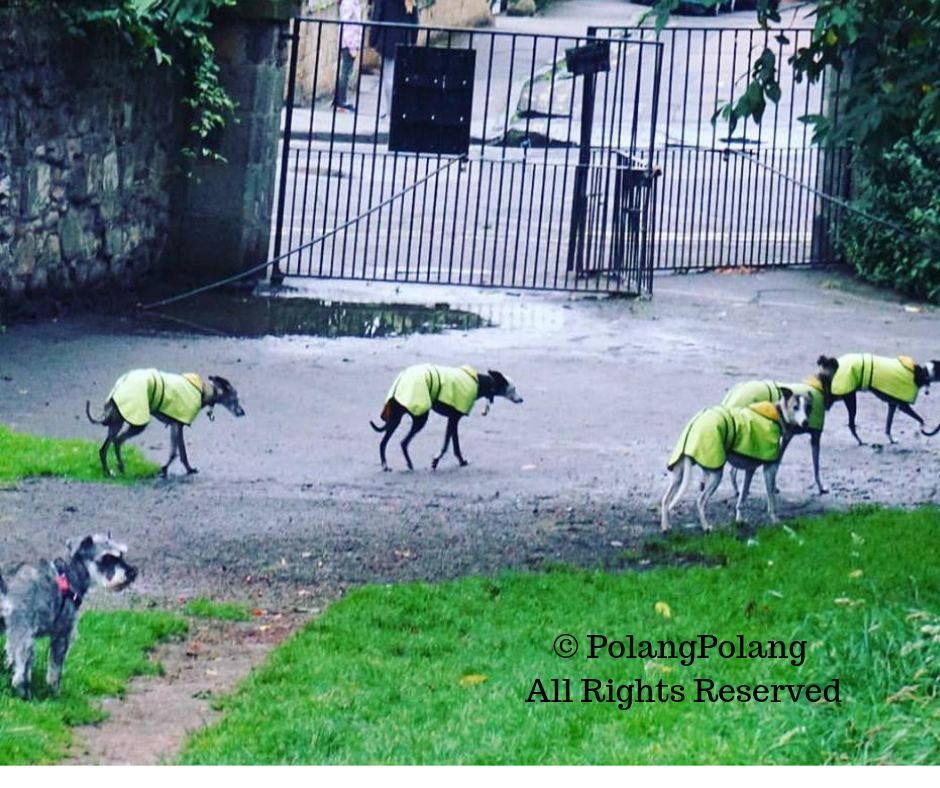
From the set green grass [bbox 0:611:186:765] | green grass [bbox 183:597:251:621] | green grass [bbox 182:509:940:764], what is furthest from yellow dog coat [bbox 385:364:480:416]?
green grass [bbox 0:611:186:765]

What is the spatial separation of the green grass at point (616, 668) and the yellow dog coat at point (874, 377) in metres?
2.07

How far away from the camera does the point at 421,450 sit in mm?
11133

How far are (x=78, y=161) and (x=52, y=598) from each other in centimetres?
847

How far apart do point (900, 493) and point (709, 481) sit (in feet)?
5.38

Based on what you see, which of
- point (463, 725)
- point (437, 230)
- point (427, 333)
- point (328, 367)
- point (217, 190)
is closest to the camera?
point (463, 725)

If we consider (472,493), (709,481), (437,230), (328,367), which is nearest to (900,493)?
(709,481)

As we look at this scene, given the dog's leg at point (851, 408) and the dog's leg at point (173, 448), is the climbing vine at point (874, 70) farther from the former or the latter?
the dog's leg at point (173, 448)

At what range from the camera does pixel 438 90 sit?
1706cm

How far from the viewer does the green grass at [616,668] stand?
5.96 meters

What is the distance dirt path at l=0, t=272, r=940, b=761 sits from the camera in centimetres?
874

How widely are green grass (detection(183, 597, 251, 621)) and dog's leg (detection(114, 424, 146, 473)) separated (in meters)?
2.00

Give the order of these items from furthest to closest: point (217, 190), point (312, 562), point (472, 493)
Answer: point (217, 190), point (472, 493), point (312, 562)

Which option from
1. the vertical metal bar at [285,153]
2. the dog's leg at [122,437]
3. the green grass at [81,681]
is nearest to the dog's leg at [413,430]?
the dog's leg at [122,437]

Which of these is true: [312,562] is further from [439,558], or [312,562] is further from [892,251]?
[892,251]
